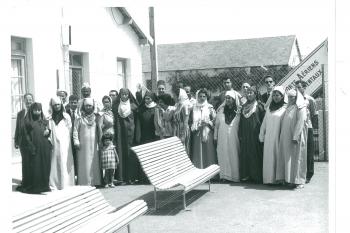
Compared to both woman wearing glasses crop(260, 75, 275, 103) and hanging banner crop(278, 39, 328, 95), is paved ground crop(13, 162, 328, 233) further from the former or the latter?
hanging banner crop(278, 39, 328, 95)

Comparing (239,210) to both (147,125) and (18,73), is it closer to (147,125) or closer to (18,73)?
(147,125)

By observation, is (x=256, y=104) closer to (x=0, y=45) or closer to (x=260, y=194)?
(x=260, y=194)

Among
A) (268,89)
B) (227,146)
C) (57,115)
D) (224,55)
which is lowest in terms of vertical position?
(227,146)

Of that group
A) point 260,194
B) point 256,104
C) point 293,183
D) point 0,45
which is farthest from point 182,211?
point 0,45

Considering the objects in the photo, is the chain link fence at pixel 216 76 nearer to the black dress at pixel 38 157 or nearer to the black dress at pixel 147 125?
the black dress at pixel 147 125

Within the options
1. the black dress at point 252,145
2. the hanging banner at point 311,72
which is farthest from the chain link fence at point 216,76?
the black dress at point 252,145

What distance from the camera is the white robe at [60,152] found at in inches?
302

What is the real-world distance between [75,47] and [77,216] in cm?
827

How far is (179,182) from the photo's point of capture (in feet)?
20.4

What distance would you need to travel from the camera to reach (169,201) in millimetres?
6867

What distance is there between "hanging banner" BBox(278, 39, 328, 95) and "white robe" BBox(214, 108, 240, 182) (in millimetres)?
3242

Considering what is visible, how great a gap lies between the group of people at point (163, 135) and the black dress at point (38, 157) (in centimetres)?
1

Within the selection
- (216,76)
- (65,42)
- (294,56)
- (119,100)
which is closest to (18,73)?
(65,42)

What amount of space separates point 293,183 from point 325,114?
11.4 feet
